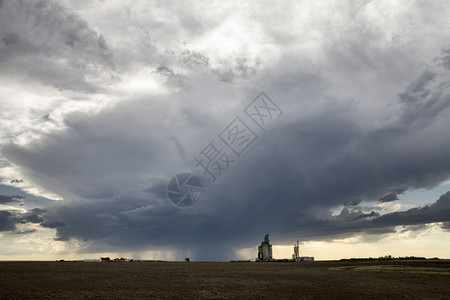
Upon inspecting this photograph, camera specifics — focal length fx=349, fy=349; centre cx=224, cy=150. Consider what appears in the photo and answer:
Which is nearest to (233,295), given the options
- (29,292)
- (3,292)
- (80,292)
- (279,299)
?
(279,299)

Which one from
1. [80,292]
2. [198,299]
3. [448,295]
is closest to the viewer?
[198,299]

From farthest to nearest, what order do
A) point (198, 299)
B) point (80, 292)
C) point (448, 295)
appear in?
point (448, 295) → point (80, 292) → point (198, 299)

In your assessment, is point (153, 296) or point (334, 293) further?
point (334, 293)

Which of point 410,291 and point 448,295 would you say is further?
point 410,291

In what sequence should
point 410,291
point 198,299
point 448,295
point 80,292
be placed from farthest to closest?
point 410,291 → point 448,295 → point 80,292 → point 198,299

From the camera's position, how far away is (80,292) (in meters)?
40.2

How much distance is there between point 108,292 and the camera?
4053 cm

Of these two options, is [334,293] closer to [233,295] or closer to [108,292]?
[233,295]

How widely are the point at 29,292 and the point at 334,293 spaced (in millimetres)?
36261

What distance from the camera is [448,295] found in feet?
146

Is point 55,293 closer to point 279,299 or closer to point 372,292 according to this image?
point 279,299

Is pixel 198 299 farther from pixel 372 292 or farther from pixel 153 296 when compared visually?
pixel 372 292

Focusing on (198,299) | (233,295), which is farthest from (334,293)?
(198,299)

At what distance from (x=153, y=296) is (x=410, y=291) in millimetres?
35492
